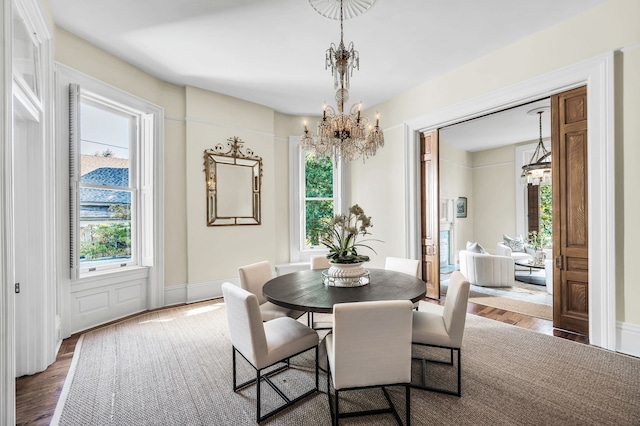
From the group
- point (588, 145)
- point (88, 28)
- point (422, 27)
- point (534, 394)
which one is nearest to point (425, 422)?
point (534, 394)

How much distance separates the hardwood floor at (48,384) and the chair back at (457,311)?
1753mm

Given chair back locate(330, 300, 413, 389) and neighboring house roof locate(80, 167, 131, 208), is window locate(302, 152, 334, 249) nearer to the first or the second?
neighboring house roof locate(80, 167, 131, 208)

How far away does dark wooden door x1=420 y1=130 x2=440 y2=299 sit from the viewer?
14.5ft

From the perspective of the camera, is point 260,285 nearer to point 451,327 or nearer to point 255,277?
point 255,277

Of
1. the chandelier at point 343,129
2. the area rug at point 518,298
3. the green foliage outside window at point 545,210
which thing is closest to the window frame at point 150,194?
the chandelier at point 343,129

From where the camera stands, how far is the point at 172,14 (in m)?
2.78

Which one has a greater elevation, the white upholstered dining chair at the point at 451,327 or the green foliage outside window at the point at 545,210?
the green foliage outside window at the point at 545,210

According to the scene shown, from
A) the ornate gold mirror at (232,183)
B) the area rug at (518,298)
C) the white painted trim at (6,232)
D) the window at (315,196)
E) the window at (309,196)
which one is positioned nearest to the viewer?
the white painted trim at (6,232)

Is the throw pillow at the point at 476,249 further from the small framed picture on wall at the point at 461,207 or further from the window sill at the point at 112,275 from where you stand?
the window sill at the point at 112,275

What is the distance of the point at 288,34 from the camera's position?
3094 mm

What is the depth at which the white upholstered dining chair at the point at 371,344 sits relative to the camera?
1.63 meters

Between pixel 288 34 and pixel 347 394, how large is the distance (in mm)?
3221

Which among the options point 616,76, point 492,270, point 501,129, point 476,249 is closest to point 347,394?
point 616,76

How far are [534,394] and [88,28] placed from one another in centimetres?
487
